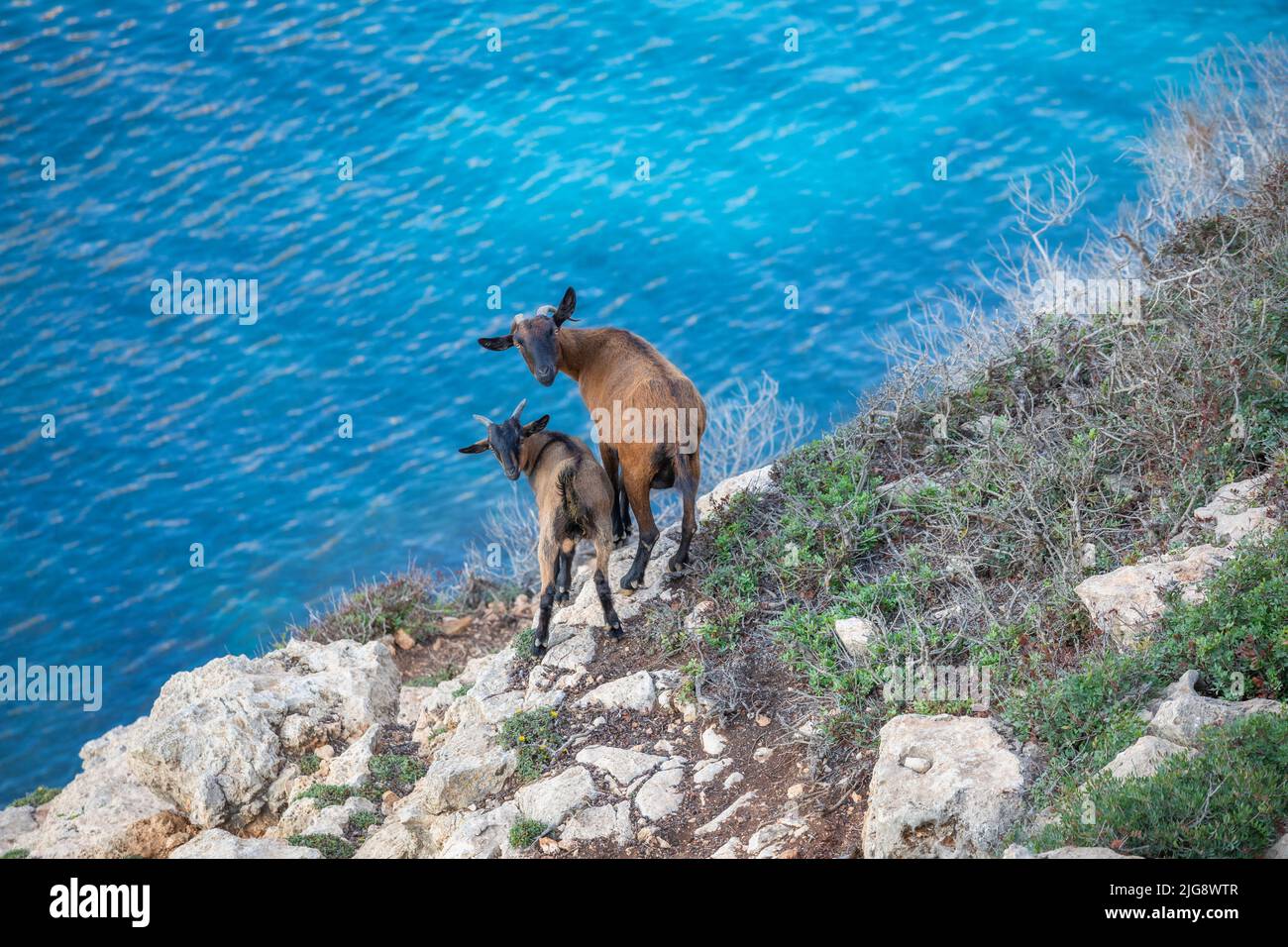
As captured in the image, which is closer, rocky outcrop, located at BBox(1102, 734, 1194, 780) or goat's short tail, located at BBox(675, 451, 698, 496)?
rocky outcrop, located at BBox(1102, 734, 1194, 780)

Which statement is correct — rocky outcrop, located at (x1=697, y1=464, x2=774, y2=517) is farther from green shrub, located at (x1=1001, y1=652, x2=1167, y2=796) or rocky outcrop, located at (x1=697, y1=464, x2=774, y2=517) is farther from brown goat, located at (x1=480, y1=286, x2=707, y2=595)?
green shrub, located at (x1=1001, y1=652, x2=1167, y2=796)

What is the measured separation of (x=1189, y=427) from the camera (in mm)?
8961

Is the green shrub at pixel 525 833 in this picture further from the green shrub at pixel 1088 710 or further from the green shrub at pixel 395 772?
the green shrub at pixel 1088 710

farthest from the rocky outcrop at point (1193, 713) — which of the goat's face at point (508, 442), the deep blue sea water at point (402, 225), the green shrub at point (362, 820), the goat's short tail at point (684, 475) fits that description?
the deep blue sea water at point (402, 225)

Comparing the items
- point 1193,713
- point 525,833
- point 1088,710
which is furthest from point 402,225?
point 1193,713

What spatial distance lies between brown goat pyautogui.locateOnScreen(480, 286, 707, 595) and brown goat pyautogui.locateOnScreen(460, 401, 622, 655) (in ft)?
0.93

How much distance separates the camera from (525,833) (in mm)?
7438

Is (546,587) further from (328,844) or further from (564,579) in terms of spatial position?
(328,844)

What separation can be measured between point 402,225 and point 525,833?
2366 cm

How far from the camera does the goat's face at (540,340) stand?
386 inches

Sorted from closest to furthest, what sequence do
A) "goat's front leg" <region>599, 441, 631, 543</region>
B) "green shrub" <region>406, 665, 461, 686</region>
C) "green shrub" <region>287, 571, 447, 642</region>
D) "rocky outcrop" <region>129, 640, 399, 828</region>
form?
1. "rocky outcrop" <region>129, 640, 399, 828</region>
2. "goat's front leg" <region>599, 441, 631, 543</region>
3. "green shrub" <region>406, 665, 461, 686</region>
4. "green shrub" <region>287, 571, 447, 642</region>

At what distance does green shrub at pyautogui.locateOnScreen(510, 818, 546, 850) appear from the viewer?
7.40m

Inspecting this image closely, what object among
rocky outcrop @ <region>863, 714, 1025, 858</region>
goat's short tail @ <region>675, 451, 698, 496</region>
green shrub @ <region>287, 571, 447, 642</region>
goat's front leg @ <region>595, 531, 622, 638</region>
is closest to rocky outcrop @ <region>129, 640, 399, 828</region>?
green shrub @ <region>287, 571, 447, 642</region>
